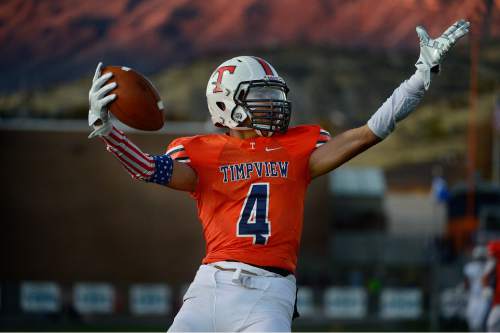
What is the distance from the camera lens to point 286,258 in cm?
481

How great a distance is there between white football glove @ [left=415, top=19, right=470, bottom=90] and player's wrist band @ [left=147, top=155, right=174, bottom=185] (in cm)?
130

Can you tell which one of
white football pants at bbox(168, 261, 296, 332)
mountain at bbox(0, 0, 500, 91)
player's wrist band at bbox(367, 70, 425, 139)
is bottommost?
white football pants at bbox(168, 261, 296, 332)

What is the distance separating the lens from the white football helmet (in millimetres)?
4969

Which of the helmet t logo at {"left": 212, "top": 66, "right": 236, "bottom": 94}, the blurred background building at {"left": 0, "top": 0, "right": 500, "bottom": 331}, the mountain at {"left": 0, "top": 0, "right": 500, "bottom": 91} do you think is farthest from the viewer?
the mountain at {"left": 0, "top": 0, "right": 500, "bottom": 91}

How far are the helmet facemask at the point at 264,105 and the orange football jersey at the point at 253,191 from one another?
98mm

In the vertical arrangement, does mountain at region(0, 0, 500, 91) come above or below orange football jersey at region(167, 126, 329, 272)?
above

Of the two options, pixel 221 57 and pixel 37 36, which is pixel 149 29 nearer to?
pixel 221 57

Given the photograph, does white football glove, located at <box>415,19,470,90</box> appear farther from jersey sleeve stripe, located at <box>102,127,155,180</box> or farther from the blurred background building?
the blurred background building

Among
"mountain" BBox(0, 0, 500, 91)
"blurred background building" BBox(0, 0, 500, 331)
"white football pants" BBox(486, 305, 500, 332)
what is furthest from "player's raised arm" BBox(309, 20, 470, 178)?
"mountain" BBox(0, 0, 500, 91)

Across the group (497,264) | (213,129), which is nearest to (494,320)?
(497,264)

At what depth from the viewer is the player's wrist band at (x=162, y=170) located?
483 centimetres

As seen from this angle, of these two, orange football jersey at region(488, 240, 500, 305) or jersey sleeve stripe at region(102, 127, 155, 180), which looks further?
orange football jersey at region(488, 240, 500, 305)

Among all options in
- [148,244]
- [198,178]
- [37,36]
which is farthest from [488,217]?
[198,178]

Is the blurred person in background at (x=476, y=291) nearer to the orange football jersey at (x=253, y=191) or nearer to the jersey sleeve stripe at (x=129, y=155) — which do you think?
the orange football jersey at (x=253, y=191)
